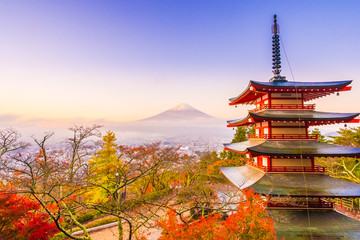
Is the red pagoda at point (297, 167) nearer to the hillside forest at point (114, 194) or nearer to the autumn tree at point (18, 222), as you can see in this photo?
the hillside forest at point (114, 194)

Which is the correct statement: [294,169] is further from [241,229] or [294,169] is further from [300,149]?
[241,229]

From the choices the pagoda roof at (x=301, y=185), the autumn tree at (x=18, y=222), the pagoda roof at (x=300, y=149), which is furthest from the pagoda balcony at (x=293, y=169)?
the autumn tree at (x=18, y=222)

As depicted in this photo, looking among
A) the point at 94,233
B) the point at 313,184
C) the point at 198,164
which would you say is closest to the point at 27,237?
the point at 94,233

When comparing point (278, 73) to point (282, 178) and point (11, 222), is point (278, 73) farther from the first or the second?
point (11, 222)

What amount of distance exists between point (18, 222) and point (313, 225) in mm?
12545

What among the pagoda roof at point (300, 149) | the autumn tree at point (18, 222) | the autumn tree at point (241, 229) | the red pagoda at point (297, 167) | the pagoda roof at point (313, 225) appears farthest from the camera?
the pagoda roof at point (300, 149)

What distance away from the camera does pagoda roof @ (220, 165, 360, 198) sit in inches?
298

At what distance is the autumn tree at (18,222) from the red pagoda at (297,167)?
922 cm

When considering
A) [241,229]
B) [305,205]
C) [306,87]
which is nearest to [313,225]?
[305,205]

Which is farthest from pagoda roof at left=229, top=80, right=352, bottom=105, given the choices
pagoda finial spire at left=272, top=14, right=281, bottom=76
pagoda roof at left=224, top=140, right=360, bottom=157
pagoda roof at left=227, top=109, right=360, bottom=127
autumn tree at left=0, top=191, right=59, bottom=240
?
autumn tree at left=0, top=191, right=59, bottom=240

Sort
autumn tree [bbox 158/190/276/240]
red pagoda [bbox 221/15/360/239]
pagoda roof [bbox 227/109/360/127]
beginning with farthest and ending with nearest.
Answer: pagoda roof [bbox 227/109/360/127] → red pagoda [bbox 221/15/360/239] → autumn tree [bbox 158/190/276/240]

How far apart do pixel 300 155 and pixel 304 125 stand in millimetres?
2147

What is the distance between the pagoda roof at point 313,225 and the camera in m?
7.02

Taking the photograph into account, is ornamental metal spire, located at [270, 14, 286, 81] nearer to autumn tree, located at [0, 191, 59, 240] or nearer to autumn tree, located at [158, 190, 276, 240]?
autumn tree, located at [158, 190, 276, 240]
